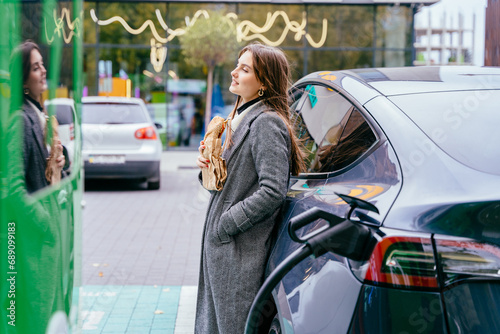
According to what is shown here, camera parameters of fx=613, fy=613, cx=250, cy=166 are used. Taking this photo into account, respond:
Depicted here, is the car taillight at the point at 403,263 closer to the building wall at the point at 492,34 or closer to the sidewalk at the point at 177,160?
the building wall at the point at 492,34

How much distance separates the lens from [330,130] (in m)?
2.74

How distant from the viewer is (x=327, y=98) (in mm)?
2832

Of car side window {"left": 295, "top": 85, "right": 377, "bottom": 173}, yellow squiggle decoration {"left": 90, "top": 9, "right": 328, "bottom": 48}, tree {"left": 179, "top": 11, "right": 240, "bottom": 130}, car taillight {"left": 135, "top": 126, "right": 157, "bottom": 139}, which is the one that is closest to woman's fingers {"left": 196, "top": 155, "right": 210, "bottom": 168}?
car side window {"left": 295, "top": 85, "right": 377, "bottom": 173}

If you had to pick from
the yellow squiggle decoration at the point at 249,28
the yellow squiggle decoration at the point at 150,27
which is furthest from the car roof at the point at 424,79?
the yellow squiggle decoration at the point at 150,27

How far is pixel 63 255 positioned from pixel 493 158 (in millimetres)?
1429

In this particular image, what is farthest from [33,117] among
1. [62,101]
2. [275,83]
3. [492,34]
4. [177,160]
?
[177,160]

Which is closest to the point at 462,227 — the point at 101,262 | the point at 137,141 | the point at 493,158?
the point at 493,158

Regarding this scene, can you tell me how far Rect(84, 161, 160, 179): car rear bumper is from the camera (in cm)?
1061

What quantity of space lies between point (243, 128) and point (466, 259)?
1277 millimetres

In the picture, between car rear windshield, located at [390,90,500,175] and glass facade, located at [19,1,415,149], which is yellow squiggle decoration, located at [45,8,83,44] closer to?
car rear windshield, located at [390,90,500,175]

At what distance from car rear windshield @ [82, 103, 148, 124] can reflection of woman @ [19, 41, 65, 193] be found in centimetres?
893

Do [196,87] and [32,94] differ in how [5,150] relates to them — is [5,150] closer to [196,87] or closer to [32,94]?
[32,94]

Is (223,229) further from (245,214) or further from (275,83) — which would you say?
(275,83)

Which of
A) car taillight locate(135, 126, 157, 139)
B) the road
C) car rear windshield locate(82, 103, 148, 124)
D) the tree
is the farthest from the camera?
the tree
